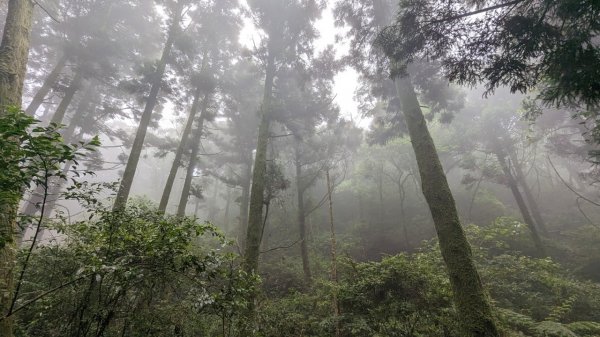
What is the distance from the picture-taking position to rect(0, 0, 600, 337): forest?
373cm

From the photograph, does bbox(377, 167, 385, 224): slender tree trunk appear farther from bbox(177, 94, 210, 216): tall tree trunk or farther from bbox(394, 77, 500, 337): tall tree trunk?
bbox(394, 77, 500, 337): tall tree trunk

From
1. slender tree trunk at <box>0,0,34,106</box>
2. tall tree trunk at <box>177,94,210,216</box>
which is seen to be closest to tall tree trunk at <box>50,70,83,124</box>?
tall tree trunk at <box>177,94,210,216</box>

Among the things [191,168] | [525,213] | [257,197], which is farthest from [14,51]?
[525,213]

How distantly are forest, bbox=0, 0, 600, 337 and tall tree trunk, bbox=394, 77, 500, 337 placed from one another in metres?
0.03

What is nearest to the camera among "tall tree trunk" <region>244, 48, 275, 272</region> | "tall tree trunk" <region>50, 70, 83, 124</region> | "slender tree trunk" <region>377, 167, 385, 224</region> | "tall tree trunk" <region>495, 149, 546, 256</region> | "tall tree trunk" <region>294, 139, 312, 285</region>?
"tall tree trunk" <region>244, 48, 275, 272</region>

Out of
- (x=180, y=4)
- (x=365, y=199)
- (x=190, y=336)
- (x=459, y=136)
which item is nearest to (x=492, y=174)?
(x=459, y=136)

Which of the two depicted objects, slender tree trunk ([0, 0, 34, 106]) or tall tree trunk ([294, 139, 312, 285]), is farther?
tall tree trunk ([294, 139, 312, 285])

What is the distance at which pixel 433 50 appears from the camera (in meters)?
6.10

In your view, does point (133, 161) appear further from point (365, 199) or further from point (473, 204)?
point (473, 204)

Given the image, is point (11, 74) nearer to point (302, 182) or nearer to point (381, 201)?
point (302, 182)

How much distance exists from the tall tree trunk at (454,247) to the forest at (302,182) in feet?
0.11

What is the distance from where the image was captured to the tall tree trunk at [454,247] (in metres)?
4.98

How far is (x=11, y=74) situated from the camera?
4559mm

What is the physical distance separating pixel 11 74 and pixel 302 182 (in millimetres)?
11782
